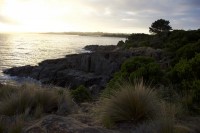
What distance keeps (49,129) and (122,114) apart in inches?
62.5

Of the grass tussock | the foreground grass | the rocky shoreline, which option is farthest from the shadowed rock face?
the foreground grass

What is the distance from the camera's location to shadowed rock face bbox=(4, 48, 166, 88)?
43.3 metres

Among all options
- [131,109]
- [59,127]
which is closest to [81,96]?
[131,109]

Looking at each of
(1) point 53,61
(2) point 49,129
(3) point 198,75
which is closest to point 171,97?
(3) point 198,75

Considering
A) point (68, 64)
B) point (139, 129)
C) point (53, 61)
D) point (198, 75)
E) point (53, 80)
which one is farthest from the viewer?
point (53, 61)

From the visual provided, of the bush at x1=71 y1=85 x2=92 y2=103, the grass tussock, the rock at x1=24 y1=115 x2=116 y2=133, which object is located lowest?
the bush at x1=71 y1=85 x2=92 y2=103

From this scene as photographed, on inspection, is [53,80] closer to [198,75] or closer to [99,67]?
[99,67]

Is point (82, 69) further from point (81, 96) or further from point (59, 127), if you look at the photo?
point (59, 127)

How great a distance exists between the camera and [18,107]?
813 cm

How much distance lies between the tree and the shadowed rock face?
36.9 m

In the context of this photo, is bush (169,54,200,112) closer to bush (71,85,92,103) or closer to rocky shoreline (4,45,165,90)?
bush (71,85,92,103)

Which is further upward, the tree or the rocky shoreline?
the tree

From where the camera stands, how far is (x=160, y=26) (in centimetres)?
8725

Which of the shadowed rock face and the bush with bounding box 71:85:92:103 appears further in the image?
the shadowed rock face
